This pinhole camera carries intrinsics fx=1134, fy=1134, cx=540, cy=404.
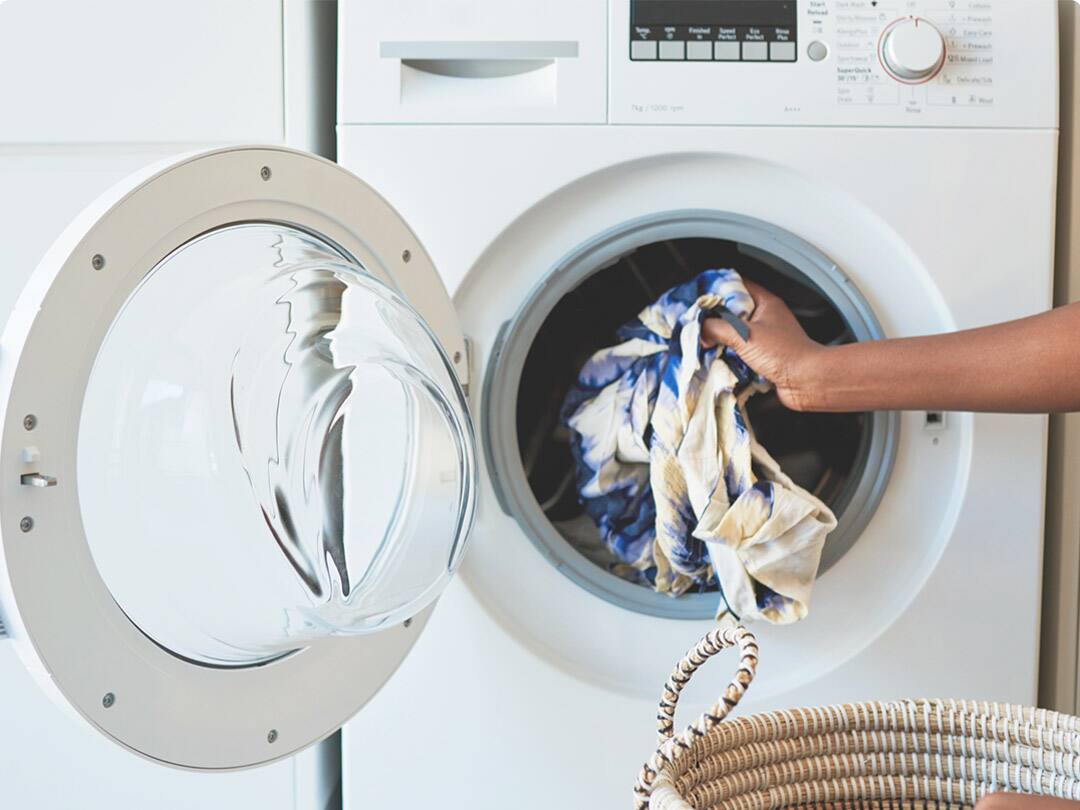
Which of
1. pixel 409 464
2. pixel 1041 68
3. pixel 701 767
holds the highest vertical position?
pixel 1041 68

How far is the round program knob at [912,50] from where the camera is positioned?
1.08 m

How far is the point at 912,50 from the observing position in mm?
1084

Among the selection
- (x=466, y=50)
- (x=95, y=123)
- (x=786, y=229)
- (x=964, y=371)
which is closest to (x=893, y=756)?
(x=964, y=371)

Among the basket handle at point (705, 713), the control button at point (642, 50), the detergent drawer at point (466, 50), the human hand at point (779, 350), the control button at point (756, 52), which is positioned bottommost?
the basket handle at point (705, 713)

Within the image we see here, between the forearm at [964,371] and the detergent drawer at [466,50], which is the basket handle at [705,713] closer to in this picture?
the forearm at [964,371]

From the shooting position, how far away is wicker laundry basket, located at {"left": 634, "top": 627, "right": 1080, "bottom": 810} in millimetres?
912

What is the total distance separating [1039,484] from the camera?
3.73ft

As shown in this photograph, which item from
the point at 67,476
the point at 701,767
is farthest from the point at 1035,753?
the point at 67,476

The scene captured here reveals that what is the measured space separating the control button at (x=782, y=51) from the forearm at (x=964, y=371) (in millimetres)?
287

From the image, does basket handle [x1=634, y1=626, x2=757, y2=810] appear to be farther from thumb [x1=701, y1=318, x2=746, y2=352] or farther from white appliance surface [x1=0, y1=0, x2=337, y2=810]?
white appliance surface [x1=0, y1=0, x2=337, y2=810]

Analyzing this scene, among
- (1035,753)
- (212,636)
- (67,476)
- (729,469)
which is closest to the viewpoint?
(67,476)

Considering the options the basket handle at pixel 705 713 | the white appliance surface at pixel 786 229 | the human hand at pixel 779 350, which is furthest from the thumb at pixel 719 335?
the basket handle at pixel 705 713

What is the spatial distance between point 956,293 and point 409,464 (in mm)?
567

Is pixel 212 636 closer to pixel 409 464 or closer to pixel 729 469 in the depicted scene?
pixel 409 464
